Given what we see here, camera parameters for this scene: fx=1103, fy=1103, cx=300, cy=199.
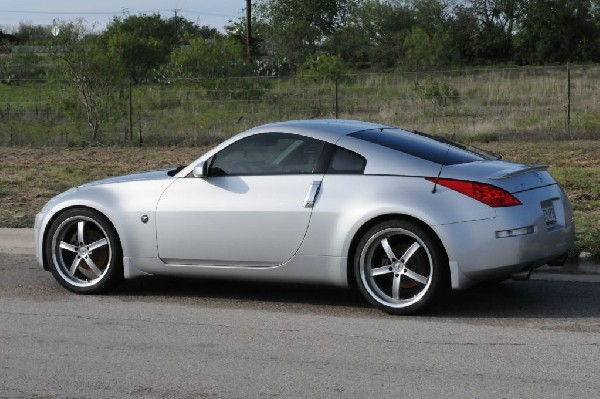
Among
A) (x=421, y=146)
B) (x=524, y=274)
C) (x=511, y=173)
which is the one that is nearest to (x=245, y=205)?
(x=421, y=146)

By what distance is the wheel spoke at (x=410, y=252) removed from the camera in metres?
7.62

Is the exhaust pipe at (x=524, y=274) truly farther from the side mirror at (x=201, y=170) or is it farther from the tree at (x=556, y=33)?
the tree at (x=556, y=33)

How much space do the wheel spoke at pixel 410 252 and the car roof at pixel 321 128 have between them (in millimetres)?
1072

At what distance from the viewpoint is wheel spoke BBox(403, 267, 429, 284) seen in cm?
763

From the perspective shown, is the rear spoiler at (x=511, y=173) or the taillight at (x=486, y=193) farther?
the rear spoiler at (x=511, y=173)

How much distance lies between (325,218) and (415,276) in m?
0.77

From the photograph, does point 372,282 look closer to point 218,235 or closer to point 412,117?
point 218,235

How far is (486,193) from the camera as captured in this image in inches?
296

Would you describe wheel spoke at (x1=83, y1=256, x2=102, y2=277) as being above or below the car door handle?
below

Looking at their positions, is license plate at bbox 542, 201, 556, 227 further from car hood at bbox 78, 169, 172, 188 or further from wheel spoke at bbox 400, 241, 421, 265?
car hood at bbox 78, 169, 172, 188

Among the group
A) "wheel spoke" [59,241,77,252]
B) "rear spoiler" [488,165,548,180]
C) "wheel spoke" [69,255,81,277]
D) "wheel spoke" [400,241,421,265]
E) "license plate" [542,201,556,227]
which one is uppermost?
"rear spoiler" [488,165,548,180]

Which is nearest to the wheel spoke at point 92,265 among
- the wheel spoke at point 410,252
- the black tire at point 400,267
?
the black tire at point 400,267

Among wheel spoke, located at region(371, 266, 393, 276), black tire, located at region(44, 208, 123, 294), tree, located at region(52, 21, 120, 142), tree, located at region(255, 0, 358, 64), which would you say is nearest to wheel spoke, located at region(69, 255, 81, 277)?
black tire, located at region(44, 208, 123, 294)

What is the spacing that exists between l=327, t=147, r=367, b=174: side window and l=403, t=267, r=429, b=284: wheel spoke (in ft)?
2.64
